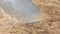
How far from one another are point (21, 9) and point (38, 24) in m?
0.34

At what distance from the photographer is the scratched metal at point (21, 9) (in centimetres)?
132

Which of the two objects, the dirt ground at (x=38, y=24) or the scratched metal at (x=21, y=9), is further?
the scratched metal at (x=21, y=9)

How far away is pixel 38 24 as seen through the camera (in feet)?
3.95

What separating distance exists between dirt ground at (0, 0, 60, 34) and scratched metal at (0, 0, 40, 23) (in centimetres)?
5

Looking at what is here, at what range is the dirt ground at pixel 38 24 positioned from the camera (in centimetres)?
113

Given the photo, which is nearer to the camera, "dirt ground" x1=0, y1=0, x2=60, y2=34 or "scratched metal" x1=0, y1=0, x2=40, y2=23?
"dirt ground" x1=0, y1=0, x2=60, y2=34

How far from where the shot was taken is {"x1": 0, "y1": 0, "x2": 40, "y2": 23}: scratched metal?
51.9 inches

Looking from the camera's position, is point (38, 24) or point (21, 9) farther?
point (21, 9)

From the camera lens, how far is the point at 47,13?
1.38 metres

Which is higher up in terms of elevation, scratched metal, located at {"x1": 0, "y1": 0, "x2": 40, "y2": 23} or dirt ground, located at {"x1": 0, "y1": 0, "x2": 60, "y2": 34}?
scratched metal, located at {"x1": 0, "y1": 0, "x2": 40, "y2": 23}

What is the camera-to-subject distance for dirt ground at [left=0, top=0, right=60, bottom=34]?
113cm

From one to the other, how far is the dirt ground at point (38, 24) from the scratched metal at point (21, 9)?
54 millimetres

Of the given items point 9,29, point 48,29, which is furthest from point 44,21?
point 9,29

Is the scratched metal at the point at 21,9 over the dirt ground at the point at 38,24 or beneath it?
over
